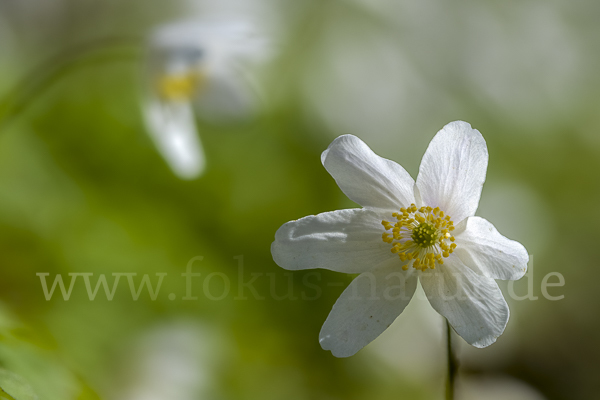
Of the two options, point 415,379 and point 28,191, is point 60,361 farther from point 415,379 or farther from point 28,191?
point 415,379

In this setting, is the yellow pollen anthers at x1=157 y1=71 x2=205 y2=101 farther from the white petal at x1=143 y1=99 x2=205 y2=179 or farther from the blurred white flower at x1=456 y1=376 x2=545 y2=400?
the blurred white flower at x1=456 y1=376 x2=545 y2=400

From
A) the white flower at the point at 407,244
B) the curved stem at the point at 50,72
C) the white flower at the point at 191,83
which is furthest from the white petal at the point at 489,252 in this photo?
the curved stem at the point at 50,72

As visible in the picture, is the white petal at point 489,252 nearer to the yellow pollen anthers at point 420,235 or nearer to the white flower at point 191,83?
the yellow pollen anthers at point 420,235

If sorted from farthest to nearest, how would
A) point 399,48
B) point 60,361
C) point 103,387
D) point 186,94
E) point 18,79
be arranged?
point 399,48
point 18,79
point 186,94
point 103,387
point 60,361

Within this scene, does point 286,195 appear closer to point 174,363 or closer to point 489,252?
point 174,363

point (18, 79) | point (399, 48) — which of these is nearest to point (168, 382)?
Result: point (18, 79)

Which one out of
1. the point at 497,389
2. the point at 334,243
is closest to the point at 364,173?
the point at 334,243
